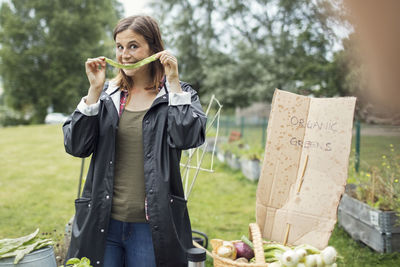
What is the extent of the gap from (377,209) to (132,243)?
2.74 metres

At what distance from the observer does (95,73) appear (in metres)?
1.81

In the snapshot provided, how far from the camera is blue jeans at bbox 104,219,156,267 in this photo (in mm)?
1776

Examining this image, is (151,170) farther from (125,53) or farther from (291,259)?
(291,259)

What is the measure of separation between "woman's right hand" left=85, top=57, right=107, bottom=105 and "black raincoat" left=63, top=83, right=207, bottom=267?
7cm

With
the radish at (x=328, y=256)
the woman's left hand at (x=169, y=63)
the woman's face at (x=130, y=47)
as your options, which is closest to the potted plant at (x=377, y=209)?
the radish at (x=328, y=256)

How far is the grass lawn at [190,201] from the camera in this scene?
4.18m

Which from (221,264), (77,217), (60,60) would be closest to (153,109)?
(77,217)

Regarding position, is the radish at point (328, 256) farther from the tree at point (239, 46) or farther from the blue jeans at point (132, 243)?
the tree at point (239, 46)

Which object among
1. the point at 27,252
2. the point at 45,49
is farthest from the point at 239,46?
the point at 27,252

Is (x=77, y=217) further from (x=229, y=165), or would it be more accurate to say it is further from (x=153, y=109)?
(x=229, y=165)

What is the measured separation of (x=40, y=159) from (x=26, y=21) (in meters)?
22.2

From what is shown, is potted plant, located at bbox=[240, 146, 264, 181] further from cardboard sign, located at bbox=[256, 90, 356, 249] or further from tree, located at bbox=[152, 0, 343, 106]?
tree, located at bbox=[152, 0, 343, 106]

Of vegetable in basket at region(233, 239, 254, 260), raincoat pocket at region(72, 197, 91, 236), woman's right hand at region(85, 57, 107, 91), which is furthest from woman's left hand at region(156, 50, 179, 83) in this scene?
vegetable in basket at region(233, 239, 254, 260)

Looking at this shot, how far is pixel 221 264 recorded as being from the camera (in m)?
1.94
